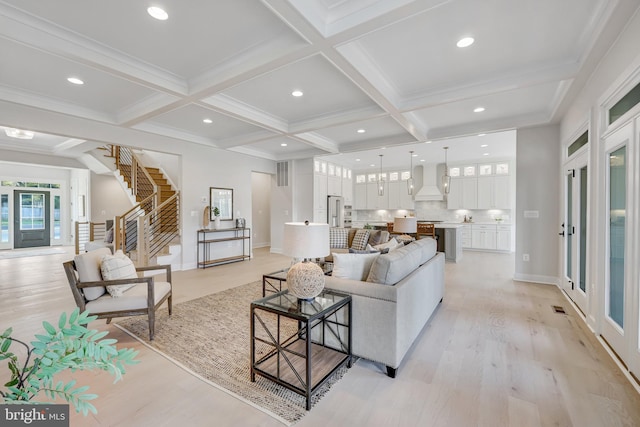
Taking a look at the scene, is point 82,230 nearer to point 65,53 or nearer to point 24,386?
point 65,53

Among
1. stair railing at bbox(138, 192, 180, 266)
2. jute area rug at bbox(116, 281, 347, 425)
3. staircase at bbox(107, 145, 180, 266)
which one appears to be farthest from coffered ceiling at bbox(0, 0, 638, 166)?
jute area rug at bbox(116, 281, 347, 425)

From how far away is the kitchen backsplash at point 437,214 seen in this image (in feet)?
28.0

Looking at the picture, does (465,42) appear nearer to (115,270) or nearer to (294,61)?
(294,61)

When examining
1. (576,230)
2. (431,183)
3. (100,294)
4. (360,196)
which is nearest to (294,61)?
(100,294)

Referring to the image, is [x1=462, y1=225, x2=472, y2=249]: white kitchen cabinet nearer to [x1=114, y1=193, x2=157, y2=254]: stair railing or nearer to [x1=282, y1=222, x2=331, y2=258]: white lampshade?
[x1=282, y1=222, x2=331, y2=258]: white lampshade

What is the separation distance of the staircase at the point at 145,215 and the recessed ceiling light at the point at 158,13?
3.77 meters

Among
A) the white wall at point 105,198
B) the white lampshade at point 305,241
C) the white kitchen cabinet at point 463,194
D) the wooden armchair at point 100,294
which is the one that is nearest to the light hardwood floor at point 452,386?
the wooden armchair at point 100,294

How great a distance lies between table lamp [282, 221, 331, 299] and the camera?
208 centimetres

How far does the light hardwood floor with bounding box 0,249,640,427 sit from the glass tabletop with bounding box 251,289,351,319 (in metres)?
0.58

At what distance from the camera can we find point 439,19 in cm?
Result: 235

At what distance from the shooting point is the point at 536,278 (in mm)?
4781

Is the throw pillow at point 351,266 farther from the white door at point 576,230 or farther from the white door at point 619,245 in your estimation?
the white door at point 576,230

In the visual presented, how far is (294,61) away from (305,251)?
1.90 m

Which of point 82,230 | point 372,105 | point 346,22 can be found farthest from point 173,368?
point 82,230
